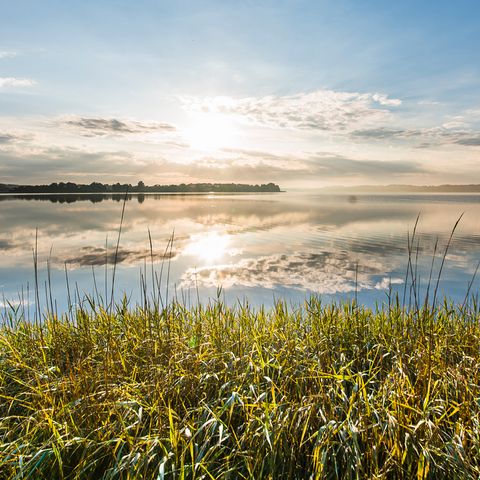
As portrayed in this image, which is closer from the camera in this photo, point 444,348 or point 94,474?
point 94,474

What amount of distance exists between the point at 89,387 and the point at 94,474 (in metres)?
0.97

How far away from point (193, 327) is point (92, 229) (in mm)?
27022

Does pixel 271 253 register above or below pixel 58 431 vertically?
below

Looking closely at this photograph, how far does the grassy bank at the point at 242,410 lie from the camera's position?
10.2ft

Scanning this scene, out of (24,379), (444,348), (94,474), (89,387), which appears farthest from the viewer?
(444,348)

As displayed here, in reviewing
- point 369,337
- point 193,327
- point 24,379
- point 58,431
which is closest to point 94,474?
point 58,431

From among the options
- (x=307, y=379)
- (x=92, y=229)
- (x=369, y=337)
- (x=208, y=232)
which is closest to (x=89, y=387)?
(x=307, y=379)

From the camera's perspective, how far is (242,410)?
3672 mm

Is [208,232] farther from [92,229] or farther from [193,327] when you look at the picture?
[193,327]

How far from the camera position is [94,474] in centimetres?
328

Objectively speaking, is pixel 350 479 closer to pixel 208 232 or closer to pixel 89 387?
pixel 89 387

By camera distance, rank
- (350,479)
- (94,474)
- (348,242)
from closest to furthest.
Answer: (350,479) < (94,474) < (348,242)

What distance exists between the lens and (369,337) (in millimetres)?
5375

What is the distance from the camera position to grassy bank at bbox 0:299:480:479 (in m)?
3.12
